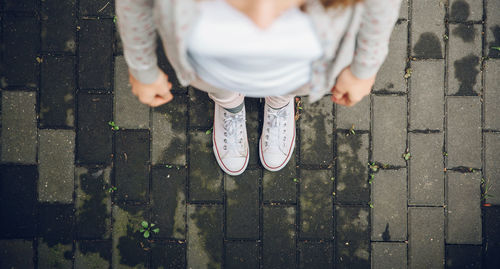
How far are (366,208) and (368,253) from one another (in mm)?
340

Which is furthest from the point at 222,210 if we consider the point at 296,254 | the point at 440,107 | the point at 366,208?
the point at 440,107

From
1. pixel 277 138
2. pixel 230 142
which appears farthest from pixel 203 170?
pixel 277 138

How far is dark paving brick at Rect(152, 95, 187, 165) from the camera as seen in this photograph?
260 cm

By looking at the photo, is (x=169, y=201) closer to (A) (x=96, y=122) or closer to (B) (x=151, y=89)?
(A) (x=96, y=122)

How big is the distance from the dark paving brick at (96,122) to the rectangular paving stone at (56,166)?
0.11 meters

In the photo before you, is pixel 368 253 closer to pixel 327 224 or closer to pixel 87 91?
pixel 327 224

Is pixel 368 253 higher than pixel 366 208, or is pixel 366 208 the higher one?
pixel 366 208

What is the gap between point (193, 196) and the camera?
8.50ft

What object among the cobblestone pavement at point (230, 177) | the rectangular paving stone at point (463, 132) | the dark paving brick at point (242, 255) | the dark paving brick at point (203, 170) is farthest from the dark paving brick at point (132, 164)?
the rectangular paving stone at point (463, 132)

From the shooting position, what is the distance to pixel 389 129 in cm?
264

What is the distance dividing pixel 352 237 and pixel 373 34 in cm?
174

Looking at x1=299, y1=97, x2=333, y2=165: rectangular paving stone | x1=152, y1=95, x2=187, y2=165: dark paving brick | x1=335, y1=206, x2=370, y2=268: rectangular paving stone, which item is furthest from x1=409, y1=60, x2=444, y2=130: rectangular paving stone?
x1=152, y1=95, x2=187, y2=165: dark paving brick

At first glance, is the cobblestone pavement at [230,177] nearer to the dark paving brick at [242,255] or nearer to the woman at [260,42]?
the dark paving brick at [242,255]

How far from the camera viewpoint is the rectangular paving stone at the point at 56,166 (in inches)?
102
